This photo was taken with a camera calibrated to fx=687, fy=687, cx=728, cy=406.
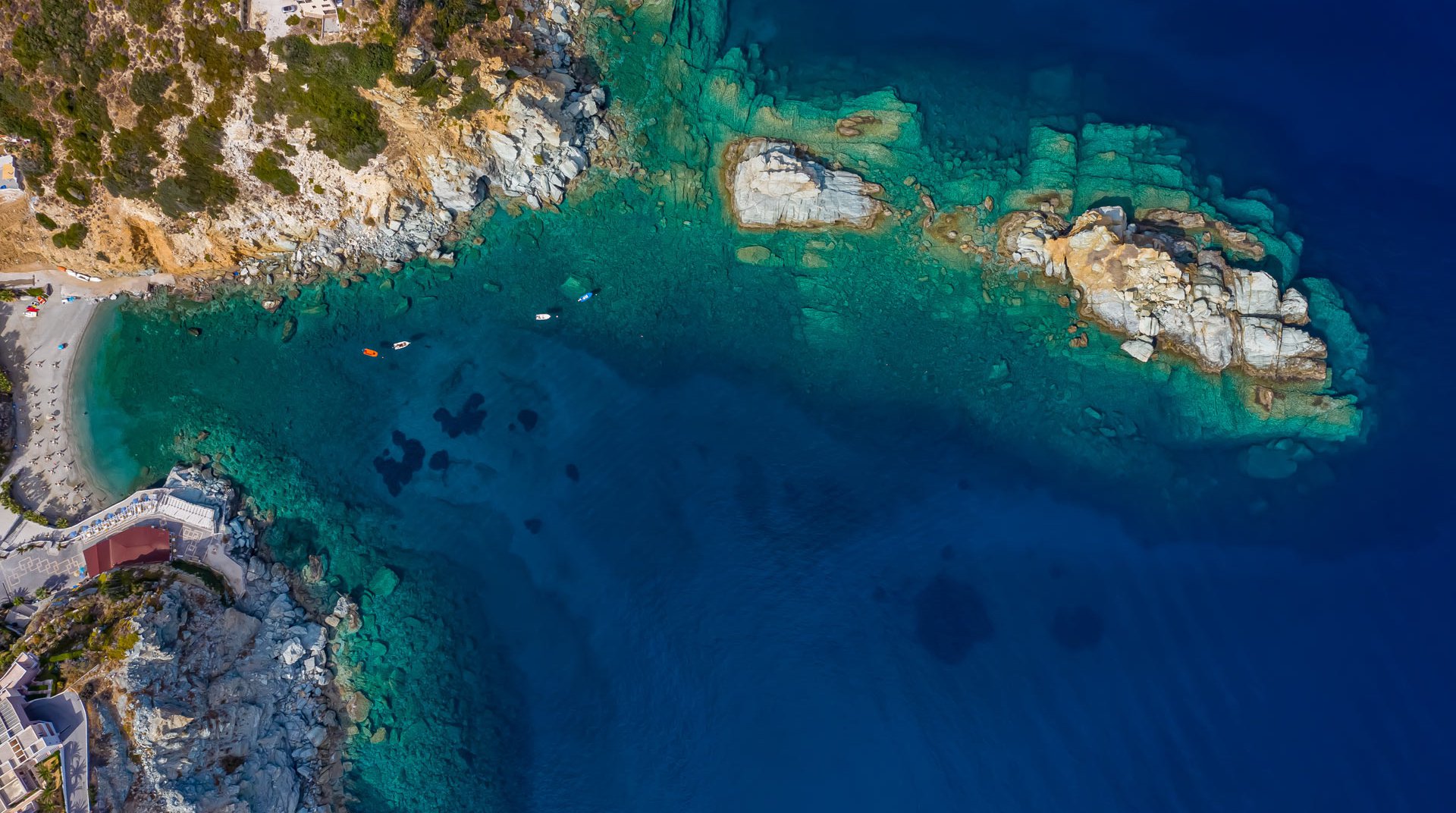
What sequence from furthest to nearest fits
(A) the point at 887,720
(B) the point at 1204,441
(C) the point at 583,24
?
(C) the point at 583,24 < (B) the point at 1204,441 < (A) the point at 887,720

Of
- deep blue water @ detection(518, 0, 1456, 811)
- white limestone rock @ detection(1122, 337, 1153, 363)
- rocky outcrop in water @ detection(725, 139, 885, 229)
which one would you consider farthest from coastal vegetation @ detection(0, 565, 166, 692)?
white limestone rock @ detection(1122, 337, 1153, 363)

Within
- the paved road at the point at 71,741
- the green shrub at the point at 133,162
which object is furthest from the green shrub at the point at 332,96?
the paved road at the point at 71,741

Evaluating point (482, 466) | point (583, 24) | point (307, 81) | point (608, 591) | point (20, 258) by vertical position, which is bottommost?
point (608, 591)

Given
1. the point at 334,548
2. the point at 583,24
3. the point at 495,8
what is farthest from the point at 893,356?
the point at 334,548

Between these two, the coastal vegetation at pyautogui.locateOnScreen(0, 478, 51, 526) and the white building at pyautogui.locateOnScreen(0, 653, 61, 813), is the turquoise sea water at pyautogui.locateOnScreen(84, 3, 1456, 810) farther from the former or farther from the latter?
the white building at pyautogui.locateOnScreen(0, 653, 61, 813)

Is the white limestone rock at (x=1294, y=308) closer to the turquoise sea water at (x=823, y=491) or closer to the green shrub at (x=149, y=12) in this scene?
the turquoise sea water at (x=823, y=491)

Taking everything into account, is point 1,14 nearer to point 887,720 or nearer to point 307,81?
point 307,81

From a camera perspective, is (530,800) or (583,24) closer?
(530,800)
